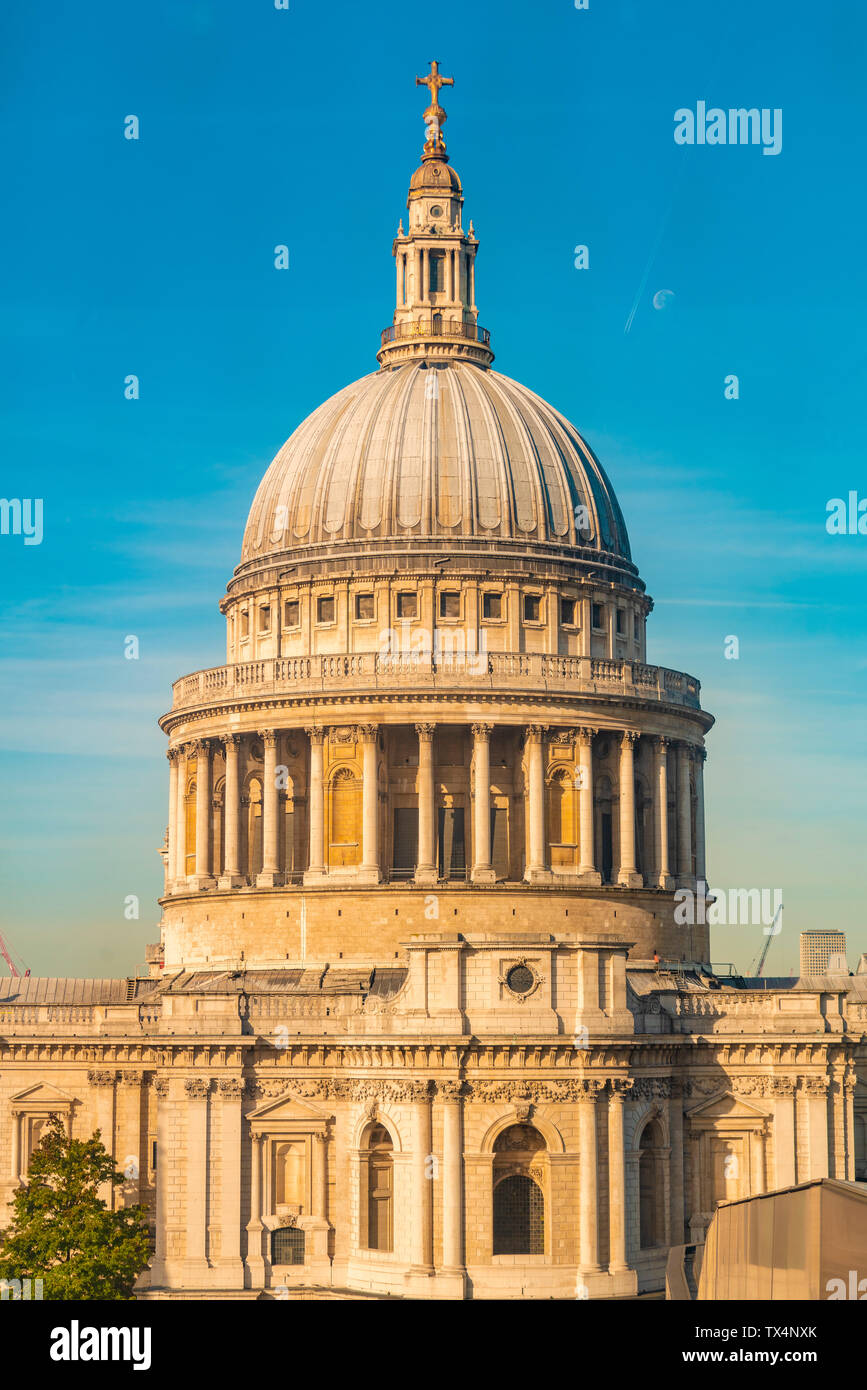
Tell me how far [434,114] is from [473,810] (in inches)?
1395

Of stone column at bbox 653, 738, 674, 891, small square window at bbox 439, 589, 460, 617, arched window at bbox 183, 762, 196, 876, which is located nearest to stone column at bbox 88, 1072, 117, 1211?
arched window at bbox 183, 762, 196, 876

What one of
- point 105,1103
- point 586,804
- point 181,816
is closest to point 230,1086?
point 105,1103

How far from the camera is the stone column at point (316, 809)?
3253 inches

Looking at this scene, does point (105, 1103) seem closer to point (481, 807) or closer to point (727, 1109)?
point (481, 807)

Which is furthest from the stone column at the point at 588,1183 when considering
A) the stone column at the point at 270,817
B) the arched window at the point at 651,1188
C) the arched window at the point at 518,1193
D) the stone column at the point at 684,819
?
the stone column at the point at 684,819

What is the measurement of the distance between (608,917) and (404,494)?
20.3 metres

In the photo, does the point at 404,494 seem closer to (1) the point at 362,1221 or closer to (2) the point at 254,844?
(2) the point at 254,844

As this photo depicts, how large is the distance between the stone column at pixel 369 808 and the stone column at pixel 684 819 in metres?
14.7

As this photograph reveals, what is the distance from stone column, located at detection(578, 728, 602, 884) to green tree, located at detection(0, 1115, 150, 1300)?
2318 centimetres

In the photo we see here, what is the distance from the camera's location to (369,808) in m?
82.2
